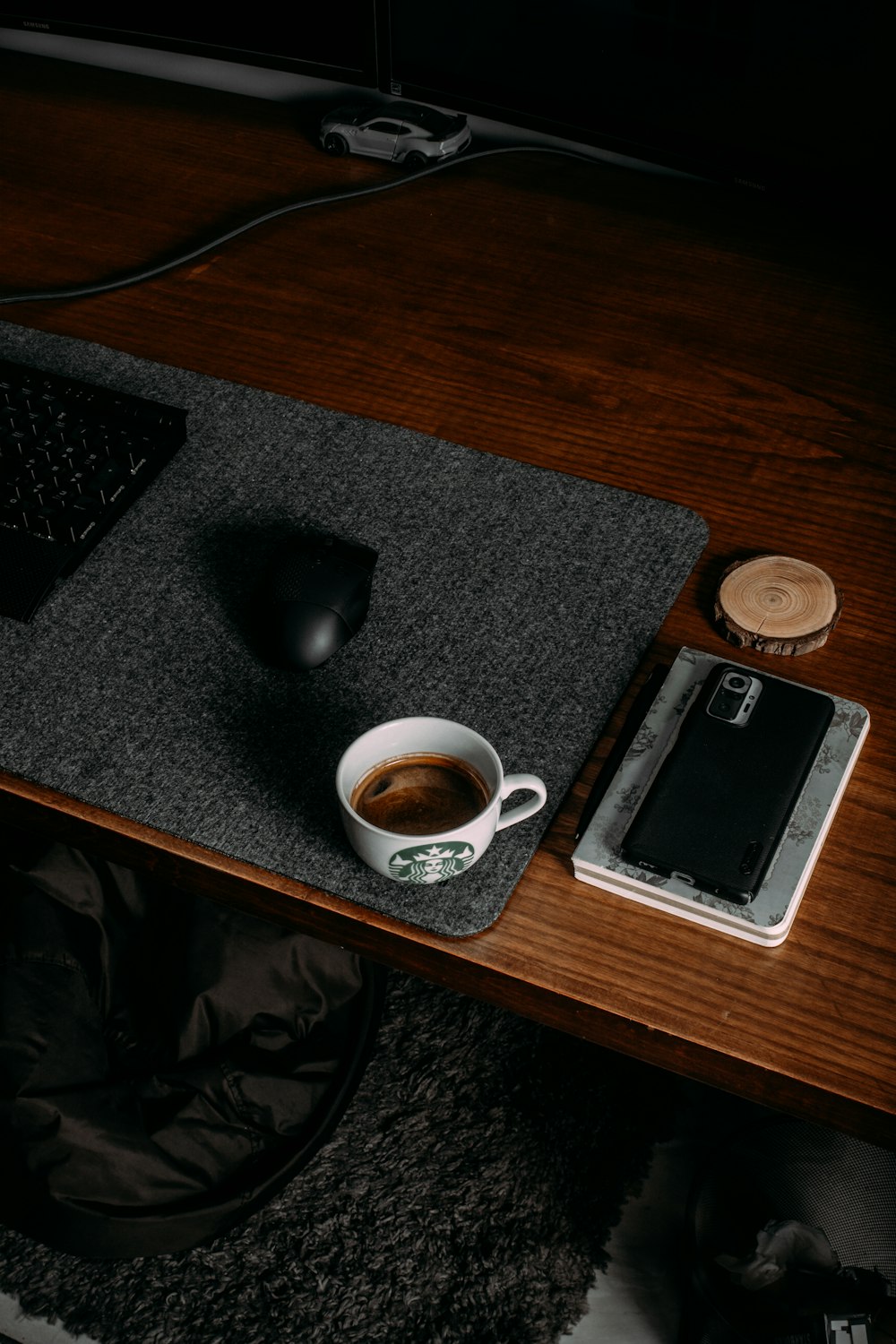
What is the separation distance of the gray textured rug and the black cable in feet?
2.75

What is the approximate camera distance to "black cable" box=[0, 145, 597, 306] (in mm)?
897

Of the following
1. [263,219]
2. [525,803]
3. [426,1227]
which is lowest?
[426,1227]

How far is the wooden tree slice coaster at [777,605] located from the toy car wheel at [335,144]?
603 mm

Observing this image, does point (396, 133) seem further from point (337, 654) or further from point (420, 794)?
point (420, 794)

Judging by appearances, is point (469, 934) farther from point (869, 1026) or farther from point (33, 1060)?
point (33, 1060)

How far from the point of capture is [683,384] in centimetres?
83

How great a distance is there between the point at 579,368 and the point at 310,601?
1.09ft

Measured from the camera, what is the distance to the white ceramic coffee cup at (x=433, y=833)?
52cm

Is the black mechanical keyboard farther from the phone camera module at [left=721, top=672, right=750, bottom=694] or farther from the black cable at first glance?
the phone camera module at [left=721, top=672, right=750, bottom=694]

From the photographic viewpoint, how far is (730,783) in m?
0.58

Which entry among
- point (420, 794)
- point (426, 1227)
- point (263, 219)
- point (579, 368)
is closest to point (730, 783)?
point (420, 794)

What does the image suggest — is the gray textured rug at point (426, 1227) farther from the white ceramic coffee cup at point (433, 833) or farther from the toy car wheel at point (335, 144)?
the toy car wheel at point (335, 144)

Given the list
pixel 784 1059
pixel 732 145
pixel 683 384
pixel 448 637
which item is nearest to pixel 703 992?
pixel 784 1059

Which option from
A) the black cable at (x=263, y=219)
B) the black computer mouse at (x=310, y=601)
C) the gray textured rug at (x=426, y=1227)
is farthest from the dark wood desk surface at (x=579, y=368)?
the gray textured rug at (x=426, y=1227)
